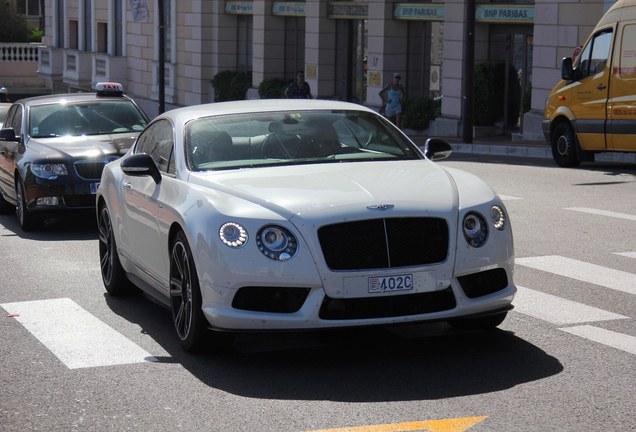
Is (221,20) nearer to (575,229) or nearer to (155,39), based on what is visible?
(155,39)

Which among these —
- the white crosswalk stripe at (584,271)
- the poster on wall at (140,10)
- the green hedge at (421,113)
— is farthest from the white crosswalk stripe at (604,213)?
the poster on wall at (140,10)

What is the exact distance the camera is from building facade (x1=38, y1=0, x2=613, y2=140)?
95.8ft

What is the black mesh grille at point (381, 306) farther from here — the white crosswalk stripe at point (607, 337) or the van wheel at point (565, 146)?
the van wheel at point (565, 146)

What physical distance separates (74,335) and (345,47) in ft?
96.9

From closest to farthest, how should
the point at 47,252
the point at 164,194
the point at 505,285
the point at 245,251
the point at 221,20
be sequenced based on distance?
the point at 245,251 < the point at 505,285 < the point at 164,194 < the point at 47,252 < the point at 221,20

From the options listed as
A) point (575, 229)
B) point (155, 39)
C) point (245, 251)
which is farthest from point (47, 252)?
point (155, 39)

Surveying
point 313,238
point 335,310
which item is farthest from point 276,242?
point 335,310

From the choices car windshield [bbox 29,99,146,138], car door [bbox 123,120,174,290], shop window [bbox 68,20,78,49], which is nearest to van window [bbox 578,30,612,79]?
car windshield [bbox 29,99,146,138]

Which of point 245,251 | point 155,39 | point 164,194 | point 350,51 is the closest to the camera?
point 245,251

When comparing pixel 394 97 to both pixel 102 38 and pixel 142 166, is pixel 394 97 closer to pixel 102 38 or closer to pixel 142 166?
pixel 142 166

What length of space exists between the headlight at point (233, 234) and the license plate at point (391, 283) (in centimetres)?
A: 77

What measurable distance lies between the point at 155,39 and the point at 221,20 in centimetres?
443

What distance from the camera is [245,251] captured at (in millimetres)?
7508

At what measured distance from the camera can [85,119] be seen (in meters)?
16.0
